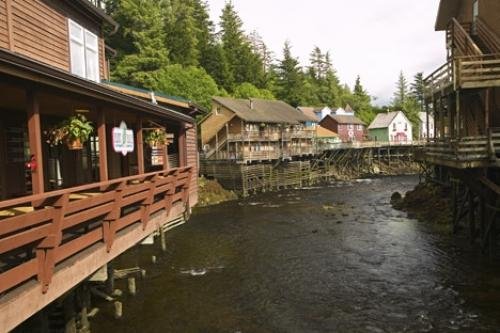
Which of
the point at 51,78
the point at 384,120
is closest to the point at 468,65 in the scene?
the point at 51,78

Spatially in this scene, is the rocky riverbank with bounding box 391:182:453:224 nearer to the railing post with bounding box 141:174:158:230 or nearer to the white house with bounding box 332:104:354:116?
the railing post with bounding box 141:174:158:230

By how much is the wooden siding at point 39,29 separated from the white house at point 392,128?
250ft

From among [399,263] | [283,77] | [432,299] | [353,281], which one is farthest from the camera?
[283,77]

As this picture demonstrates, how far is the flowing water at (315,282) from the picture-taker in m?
12.1

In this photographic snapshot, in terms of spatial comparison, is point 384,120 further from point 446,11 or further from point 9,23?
point 9,23

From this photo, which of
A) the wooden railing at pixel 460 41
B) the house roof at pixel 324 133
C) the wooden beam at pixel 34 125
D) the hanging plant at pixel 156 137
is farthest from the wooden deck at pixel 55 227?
the house roof at pixel 324 133

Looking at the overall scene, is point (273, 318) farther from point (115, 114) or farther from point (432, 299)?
point (115, 114)

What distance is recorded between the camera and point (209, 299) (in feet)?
46.1

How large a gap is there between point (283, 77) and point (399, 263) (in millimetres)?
72256

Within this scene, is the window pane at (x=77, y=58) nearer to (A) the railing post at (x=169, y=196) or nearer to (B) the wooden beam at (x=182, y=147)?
(B) the wooden beam at (x=182, y=147)

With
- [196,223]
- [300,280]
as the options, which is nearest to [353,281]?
[300,280]

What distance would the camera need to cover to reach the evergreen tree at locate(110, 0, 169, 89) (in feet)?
160

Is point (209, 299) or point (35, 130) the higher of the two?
point (35, 130)

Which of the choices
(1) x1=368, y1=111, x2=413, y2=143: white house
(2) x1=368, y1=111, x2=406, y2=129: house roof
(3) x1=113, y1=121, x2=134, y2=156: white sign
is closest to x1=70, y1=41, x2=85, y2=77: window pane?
(3) x1=113, y1=121, x2=134, y2=156: white sign
